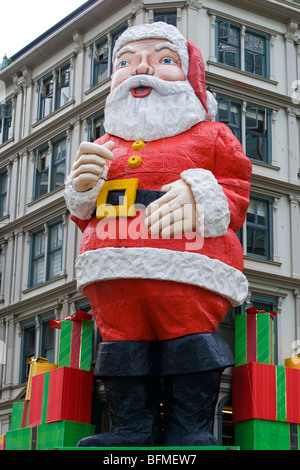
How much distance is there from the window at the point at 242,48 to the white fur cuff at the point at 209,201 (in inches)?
255

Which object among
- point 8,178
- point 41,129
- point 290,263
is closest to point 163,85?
point 290,263

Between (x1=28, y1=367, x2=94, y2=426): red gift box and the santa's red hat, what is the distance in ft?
13.6

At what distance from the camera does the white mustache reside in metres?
11.9

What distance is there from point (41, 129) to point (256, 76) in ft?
16.4

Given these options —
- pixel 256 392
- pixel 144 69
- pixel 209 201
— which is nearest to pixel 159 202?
pixel 209 201

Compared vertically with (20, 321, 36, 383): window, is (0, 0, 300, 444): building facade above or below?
above

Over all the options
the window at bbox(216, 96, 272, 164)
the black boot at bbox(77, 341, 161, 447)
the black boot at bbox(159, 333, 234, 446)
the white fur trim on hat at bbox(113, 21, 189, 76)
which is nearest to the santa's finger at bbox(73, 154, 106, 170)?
the white fur trim on hat at bbox(113, 21, 189, 76)

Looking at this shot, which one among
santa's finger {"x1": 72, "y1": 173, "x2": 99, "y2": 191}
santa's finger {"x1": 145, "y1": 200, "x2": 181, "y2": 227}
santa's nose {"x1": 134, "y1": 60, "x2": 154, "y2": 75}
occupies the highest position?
santa's nose {"x1": 134, "y1": 60, "x2": 154, "y2": 75}

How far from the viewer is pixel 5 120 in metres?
21.5

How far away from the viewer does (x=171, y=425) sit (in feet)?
36.5

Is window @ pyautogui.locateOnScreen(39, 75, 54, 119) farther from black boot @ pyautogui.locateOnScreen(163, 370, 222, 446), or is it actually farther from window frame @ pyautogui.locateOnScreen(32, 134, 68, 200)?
black boot @ pyautogui.locateOnScreen(163, 370, 222, 446)

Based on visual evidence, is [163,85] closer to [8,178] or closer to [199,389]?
[199,389]

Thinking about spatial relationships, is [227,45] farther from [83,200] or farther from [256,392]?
[256,392]

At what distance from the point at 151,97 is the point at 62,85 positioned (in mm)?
7904
